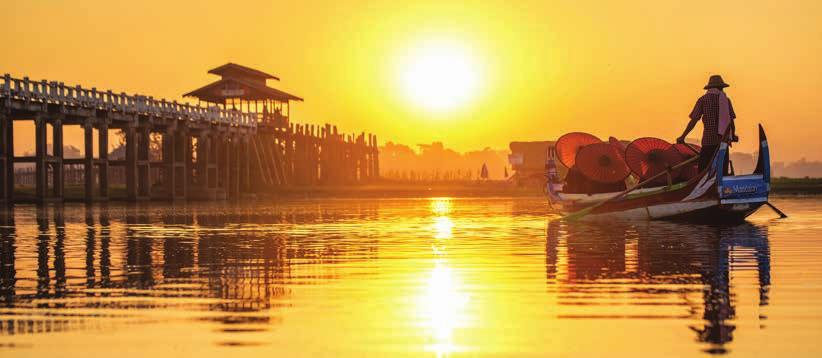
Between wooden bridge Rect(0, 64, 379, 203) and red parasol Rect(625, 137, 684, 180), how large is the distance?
25.9m

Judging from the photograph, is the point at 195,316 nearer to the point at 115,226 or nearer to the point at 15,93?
the point at 115,226

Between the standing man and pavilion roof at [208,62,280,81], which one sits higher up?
pavilion roof at [208,62,280,81]

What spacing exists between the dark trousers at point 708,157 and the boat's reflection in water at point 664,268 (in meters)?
1.65

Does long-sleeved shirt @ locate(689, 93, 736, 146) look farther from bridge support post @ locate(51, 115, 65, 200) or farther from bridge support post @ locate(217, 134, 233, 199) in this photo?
bridge support post @ locate(217, 134, 233, 199)

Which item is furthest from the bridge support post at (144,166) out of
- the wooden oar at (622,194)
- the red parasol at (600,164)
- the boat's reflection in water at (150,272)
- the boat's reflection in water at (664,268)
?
the boat's reflection in water at (664,268)

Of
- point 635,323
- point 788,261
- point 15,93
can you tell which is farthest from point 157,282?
point 15,93

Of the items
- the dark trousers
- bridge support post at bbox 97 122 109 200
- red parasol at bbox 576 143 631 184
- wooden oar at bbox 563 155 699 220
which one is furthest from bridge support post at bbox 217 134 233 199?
the dark trousers

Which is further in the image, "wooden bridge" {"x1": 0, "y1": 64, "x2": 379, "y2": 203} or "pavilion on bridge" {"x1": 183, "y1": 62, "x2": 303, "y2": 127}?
"pavilion on bridge" {"x1": 183, "y1": 62, "x2": 303, "y2": 127}

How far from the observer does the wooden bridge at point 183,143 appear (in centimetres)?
5088

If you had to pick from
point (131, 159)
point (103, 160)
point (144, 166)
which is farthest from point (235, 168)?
point (103, 160)

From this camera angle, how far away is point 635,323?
10039 mm

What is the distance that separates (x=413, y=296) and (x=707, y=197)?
1723 centimetres

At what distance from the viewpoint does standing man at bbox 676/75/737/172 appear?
27703 millimetres

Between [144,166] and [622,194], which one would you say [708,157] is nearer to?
[622,194]
